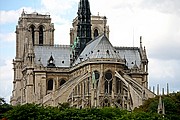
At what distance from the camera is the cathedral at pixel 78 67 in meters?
110

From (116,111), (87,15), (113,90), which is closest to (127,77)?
(113,90)

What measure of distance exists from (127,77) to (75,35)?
24.8 metres

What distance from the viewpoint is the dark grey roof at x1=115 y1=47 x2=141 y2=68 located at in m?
127

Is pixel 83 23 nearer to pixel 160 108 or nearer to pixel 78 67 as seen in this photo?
pixel 78 67

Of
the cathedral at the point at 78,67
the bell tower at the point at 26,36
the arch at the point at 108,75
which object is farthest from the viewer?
the bell tower at the point at 26,36

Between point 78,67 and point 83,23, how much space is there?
11.9m

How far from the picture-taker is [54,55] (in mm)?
126438

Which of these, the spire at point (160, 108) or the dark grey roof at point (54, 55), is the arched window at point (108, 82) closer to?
the dark grey roof at point (54, 55)

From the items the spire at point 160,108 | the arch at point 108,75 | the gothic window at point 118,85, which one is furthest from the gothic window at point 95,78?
the spire at point 160,108

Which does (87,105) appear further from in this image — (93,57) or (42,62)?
(42,62)

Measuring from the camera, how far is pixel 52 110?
83.5 m

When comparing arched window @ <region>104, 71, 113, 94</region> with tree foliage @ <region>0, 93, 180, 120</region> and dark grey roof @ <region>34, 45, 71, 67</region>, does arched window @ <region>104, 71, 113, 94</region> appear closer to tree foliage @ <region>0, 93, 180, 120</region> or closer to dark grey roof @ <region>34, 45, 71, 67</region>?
dark grey roof @ <region>34, 45, 71, 67</region>

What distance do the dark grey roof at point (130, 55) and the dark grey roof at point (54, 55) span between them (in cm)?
919

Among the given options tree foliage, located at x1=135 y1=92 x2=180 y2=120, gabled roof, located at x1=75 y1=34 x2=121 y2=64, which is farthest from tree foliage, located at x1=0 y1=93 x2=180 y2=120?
gabled roof, located at x1=75 y1=34 x2=121 y2=64
